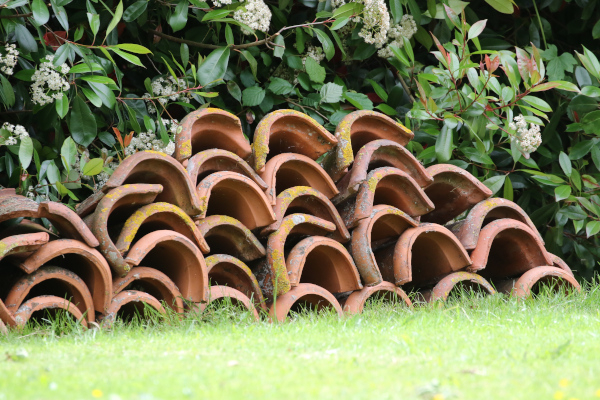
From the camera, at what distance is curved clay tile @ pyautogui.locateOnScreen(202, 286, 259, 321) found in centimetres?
236

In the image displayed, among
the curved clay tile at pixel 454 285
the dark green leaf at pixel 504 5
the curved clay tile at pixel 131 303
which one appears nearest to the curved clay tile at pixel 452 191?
the curved clay tile at pixel 454 285

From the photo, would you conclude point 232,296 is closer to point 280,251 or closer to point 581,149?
point 280,251

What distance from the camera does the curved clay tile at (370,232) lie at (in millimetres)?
2652

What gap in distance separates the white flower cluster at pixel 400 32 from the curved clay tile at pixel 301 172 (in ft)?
3.25

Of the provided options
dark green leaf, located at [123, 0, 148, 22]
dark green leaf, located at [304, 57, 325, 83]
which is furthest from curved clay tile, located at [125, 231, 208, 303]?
dark green leaf, located at [304, 57, 325, 83]

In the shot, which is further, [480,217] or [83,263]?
[480,217]

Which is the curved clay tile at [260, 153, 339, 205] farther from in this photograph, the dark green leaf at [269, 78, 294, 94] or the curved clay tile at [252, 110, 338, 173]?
the dark green leaf at [269, 78, 294, 94]

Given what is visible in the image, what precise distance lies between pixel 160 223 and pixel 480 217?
1.50 m

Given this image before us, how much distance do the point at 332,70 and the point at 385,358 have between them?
236 centimetres

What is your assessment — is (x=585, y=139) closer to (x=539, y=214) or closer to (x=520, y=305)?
(x=539, y=214)

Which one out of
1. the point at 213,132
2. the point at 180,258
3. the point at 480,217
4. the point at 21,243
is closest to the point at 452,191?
the point at 480,217

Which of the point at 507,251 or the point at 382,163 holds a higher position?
the point at 382,163

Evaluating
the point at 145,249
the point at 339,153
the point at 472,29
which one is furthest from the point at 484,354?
the point at 472,29

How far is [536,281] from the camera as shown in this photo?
3.07 meters
